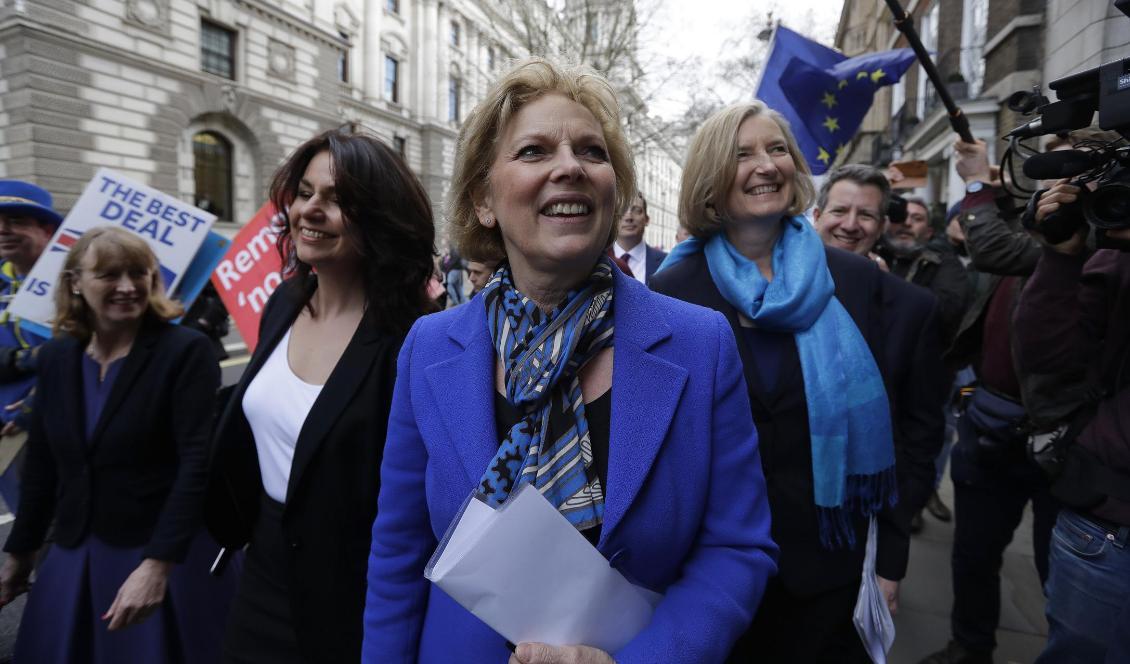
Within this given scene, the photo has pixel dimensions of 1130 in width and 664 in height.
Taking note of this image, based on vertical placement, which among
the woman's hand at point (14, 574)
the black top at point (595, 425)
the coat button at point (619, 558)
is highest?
the black top at point (595, 425)

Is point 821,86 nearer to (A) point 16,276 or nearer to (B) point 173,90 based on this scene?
(A) point 16,276

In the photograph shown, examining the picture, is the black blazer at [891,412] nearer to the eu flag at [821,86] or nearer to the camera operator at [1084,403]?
the camera operator at [1084,403]

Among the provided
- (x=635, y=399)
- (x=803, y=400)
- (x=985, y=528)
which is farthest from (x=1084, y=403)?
(x=635, y=399)

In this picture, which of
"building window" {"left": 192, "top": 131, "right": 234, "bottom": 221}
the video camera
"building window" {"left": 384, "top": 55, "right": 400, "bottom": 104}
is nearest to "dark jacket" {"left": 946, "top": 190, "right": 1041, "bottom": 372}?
the video camera

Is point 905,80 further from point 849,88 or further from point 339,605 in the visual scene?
point 339,605

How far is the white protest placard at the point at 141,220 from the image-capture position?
3314 mm

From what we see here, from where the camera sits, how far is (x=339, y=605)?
183 cm

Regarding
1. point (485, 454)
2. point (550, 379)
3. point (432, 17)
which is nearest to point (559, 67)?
point (550, 379)

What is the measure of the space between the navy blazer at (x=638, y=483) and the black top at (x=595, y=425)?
5 centimetres

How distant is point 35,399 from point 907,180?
19.0ft

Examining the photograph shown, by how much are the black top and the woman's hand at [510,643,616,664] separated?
19 cm

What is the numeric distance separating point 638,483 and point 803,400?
3.13ft

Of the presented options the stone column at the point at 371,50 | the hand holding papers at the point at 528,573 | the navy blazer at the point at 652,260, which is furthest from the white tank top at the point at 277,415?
the stone column at the point at 371,50

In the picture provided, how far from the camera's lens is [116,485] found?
2293 millimetres
